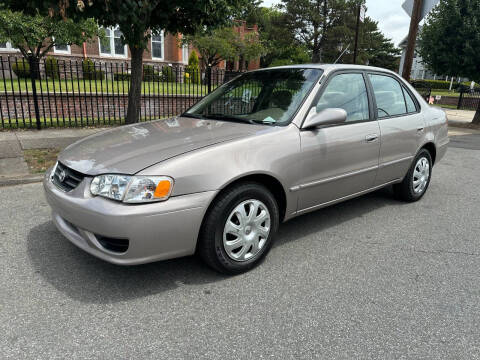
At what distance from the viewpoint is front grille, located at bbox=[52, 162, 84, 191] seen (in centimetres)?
274

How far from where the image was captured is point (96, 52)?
28.3m

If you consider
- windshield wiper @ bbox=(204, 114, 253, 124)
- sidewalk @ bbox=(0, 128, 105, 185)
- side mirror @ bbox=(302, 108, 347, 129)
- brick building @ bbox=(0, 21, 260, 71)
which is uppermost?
brick building @ bbox=(0, 21, 260, 71)

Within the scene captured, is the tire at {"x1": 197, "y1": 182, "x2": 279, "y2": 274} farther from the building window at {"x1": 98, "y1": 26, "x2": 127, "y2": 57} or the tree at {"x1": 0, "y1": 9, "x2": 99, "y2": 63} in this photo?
the building window at {"x1": 98, "y1": 26, "x2": 127, "y2": 57}

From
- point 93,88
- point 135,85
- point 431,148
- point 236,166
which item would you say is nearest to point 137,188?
point 236,166

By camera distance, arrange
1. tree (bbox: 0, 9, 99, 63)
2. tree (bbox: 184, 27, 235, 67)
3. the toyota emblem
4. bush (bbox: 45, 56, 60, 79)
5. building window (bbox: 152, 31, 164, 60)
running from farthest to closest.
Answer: building window (bbox: 152, 31, 164, 60)
tree (bbox: 184, 27, 235, 67)
tree (bbox: 0, 9, 99, 63)
bush (bbox: 45, 56, 60, 79)
the toyota emblem

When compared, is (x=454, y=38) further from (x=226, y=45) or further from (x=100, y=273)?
(x=226, y=45)

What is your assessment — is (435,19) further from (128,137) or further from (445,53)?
(128,137)

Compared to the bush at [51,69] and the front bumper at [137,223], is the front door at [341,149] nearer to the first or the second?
the front bumper at [137,223]

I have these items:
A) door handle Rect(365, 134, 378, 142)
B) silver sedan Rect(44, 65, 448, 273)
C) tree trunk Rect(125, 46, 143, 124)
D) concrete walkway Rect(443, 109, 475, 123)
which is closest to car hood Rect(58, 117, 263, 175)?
silver sedan Rect(44, 65, 448, 273)

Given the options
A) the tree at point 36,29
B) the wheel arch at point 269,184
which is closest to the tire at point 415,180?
the wheel arch at point 269,184

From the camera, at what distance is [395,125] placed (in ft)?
13.6

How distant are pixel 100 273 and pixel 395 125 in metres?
3.34

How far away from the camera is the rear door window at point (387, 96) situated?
4.08 m

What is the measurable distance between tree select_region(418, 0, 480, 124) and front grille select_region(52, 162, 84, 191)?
13.9m
